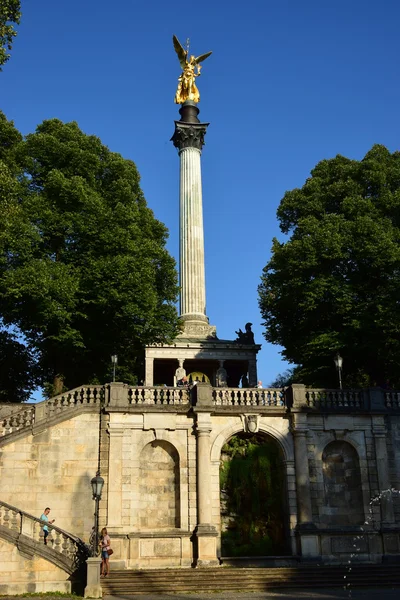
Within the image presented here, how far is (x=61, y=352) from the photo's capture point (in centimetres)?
3216

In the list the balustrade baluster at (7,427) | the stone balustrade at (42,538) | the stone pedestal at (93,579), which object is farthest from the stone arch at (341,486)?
the balustrade baluster at (7,427)

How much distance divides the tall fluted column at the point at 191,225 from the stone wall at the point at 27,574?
23845 millimetres

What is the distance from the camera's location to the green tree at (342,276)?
32.3 meters

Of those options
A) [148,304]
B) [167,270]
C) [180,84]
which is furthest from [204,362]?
[180,84]

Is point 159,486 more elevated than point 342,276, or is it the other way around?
point 342,276

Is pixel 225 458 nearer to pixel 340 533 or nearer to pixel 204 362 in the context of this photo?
pixel 340 533

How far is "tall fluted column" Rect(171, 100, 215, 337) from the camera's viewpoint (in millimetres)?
45000

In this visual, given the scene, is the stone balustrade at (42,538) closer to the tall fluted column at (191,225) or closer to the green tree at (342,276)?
the green tree at (342,276)

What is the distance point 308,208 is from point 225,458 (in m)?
15.2

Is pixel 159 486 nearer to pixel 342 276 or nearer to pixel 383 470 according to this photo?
pixel 383 470

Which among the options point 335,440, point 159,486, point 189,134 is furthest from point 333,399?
point 189,134

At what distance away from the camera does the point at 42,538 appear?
22609mm

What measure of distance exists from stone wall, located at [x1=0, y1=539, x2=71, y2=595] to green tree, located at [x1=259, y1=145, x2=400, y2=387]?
16566 millimetres

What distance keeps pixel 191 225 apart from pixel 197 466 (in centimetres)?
2258
